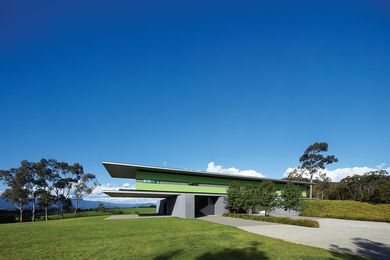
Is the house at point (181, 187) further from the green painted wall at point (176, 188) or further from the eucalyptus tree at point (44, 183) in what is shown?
the eucalyptus tree at point (44, 183)

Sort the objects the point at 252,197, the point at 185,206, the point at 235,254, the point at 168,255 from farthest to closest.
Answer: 1. the point at 252,197
2. the point at 185,206
3. the point at 235,254
4. the point at 168,255

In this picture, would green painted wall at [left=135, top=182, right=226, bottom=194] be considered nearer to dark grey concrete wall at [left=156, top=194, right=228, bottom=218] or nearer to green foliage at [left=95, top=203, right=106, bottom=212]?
dark grey concrete wall at [left=156, top=194, right=228, bottom=218]

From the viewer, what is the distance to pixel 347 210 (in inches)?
1255

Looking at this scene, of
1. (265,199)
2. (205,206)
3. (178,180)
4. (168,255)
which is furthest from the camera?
(205,206)

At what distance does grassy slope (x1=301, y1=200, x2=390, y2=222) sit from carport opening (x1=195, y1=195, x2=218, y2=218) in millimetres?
12493

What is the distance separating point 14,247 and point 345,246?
49.3ft

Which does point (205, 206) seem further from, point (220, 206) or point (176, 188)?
point (176, 188)

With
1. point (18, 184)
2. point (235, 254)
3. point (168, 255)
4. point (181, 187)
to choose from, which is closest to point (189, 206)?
point (181, 187)

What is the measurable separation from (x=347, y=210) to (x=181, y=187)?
73.8 ft

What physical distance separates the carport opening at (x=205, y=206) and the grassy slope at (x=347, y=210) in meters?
12.5

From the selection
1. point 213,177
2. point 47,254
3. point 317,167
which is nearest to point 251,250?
point 47,254

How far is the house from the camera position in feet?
90.0

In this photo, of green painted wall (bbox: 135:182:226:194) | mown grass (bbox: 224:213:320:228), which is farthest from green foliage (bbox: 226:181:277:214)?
mown grass (bbox: 224:213:320:228)

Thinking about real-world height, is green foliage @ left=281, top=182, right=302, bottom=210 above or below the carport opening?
above
